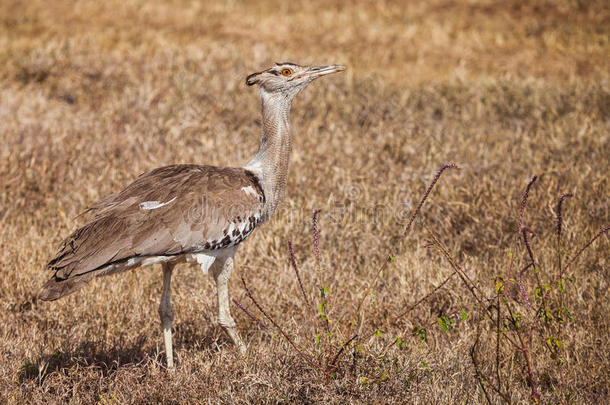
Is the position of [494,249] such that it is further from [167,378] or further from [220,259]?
[167,378]

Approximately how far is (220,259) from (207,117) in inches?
156

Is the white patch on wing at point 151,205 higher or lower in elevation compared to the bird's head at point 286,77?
lower

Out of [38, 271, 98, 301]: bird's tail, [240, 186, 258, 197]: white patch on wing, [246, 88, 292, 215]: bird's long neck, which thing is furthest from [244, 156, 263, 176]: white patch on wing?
[38, 271, 98, 301]: bird's tail

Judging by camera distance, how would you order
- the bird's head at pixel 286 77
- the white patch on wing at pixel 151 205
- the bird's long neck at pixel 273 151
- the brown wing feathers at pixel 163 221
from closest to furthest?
the brown wing feathers at pixel 163 221
the white patch on wing at pixel 151 205
the bird's long neck at pixel 273 151
the bird's head at pixel 286 77

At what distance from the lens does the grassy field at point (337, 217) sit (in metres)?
3.48

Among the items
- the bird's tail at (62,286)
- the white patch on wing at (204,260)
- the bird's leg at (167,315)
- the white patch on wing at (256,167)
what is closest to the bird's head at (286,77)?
the white patch on wing at (256,167)

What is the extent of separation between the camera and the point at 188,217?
147 inches

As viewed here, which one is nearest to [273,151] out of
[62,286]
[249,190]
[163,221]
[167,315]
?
[249,190]

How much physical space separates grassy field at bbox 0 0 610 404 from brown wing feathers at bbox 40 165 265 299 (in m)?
0.59

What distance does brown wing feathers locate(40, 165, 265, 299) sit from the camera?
3.44 meters

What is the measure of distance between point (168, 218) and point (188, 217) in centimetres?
11

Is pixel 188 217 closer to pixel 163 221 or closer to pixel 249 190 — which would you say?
pixel 163 221

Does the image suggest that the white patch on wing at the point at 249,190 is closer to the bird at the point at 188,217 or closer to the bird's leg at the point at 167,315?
the bird at the point at 188,217

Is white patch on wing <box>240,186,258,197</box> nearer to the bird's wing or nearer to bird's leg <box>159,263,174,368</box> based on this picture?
the bird's wing
